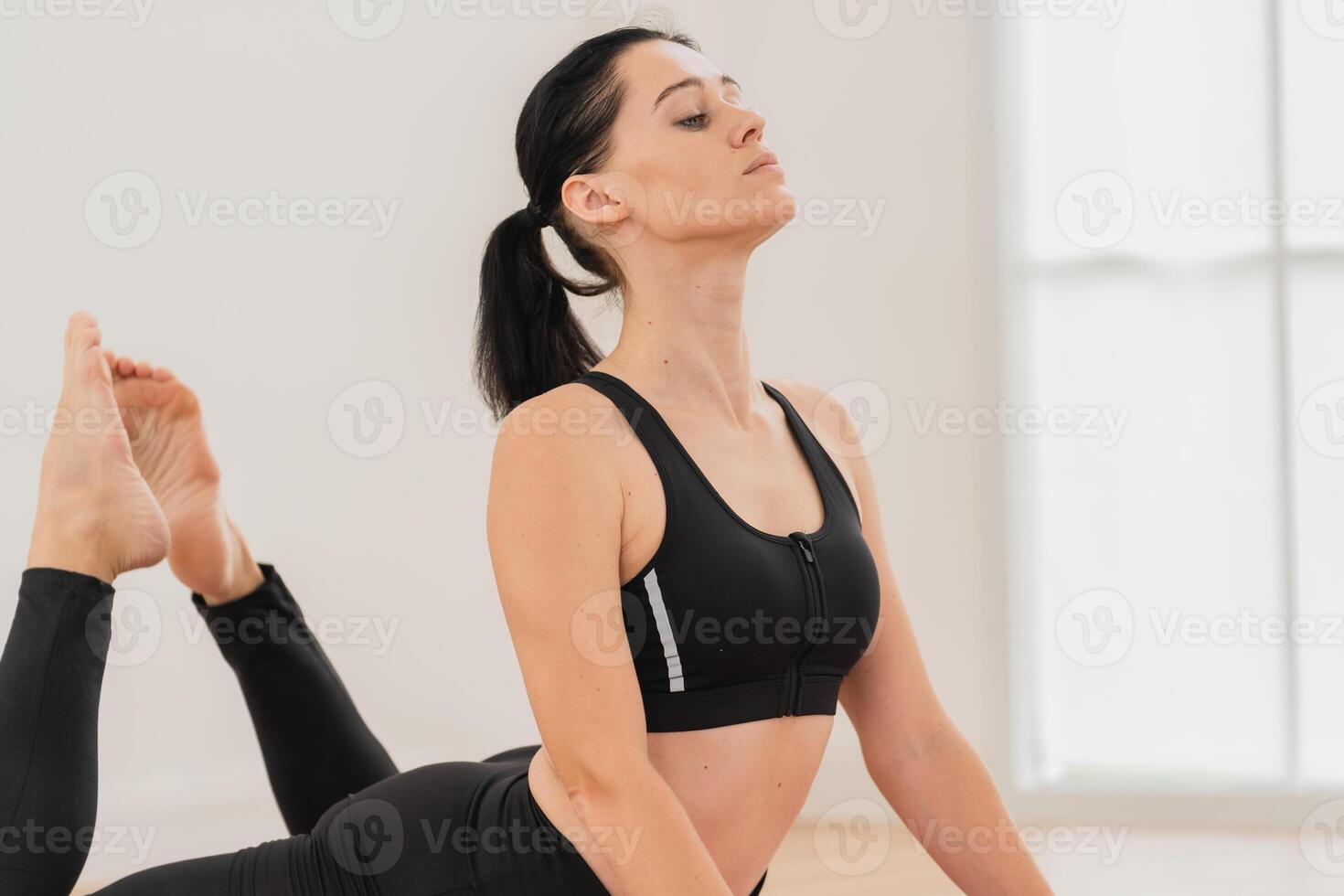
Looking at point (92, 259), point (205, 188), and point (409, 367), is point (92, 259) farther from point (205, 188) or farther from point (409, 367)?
point (409, 367)

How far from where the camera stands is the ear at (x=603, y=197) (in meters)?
1.40

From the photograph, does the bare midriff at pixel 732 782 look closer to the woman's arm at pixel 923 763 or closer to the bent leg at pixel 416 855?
the bent leg at pixel 416 855

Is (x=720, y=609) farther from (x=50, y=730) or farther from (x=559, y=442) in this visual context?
(x=50, y=730)

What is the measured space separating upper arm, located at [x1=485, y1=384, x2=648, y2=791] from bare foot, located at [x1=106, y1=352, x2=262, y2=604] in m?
0.70

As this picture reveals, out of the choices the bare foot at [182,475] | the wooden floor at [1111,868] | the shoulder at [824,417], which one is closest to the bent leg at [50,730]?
the bare foot at [182,475]

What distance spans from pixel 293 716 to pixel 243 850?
15.0 inches

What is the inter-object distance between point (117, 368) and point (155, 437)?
0.11 m

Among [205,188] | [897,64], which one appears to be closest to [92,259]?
[205,188]

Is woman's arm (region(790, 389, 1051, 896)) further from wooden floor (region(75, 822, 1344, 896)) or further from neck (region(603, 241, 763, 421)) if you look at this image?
wooden floor (region(75, 822, 1344, 896))

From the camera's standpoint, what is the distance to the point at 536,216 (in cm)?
154

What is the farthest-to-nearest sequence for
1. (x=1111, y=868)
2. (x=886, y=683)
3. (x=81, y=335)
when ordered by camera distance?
(x=1111, y=868), (x=81, y=335), (x=886, y=683)

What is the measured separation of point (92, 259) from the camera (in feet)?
8.48

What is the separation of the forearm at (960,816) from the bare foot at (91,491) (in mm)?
957

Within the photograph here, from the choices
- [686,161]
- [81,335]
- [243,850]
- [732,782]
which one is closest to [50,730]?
[243,850]
